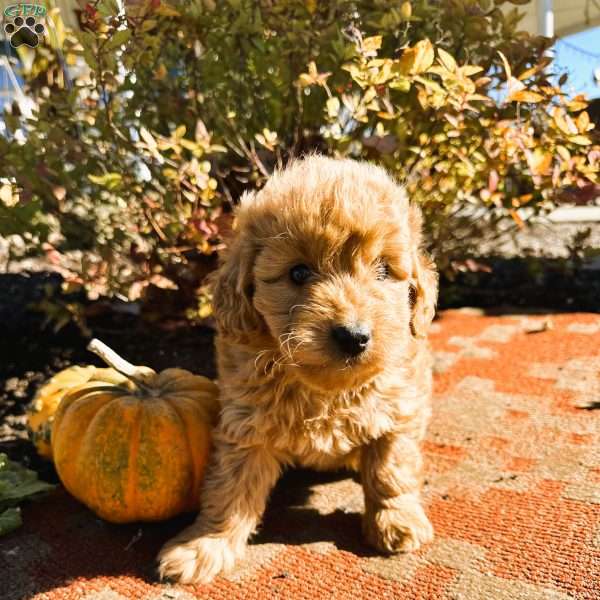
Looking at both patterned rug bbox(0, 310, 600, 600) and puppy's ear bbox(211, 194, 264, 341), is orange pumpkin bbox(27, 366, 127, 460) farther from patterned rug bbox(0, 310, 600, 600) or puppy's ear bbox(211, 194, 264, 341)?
puppy's ear bbox(211, 194, 264, 341)

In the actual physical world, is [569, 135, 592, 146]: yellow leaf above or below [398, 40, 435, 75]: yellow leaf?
below

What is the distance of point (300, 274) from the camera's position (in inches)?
85.4

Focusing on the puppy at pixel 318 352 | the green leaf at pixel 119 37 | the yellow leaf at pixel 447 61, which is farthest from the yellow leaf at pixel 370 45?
the green leaf at pixel 119 37

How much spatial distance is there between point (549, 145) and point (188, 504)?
2.65 metres

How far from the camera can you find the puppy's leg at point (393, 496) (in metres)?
2.32

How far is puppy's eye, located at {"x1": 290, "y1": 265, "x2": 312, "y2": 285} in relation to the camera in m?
2.16

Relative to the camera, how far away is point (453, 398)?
12.2 feet

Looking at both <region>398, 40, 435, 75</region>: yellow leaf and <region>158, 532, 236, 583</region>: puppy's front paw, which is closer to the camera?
<region>158, 532, 236, 583</region>: puppy's front paw

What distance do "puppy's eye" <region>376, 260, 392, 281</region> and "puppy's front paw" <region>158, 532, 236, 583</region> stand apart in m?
1.13

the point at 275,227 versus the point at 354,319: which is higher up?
the point at 275,227

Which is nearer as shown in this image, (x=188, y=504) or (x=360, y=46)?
(x=188, y=504)

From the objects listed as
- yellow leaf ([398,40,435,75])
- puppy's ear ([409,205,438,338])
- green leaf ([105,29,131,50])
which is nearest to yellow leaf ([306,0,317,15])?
yellow leaf ([398,40,435,75])

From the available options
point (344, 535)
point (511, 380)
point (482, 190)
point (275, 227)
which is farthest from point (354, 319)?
point (511, 380)

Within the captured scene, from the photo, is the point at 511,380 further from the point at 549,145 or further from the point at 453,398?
the point at 549,145
